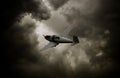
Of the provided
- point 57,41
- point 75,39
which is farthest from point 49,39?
point 75,39

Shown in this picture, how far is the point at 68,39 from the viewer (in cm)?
14412

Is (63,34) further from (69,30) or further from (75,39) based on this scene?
(75,39)

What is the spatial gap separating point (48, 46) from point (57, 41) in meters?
6.53

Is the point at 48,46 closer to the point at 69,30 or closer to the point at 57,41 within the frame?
the point at 57,41

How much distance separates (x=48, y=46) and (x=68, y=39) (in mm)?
9580

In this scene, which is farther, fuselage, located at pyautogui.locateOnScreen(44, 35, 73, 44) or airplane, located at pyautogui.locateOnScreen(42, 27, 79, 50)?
fuselage, located at pyautogui.locateOnScreen(44, 35, 73, 44)

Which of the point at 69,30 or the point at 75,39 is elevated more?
the point at 69,30

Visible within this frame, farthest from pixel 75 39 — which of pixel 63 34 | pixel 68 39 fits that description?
pixel 63 34

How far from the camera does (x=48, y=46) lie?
144m

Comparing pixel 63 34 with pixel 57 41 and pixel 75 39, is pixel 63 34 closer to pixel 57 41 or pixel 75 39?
pixel 57 41

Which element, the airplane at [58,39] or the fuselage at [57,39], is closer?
the airplane at [58,39]

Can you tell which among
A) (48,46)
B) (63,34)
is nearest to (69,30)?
(63,34)

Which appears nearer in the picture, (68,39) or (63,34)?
(68,39)

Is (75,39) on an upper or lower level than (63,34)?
lower
